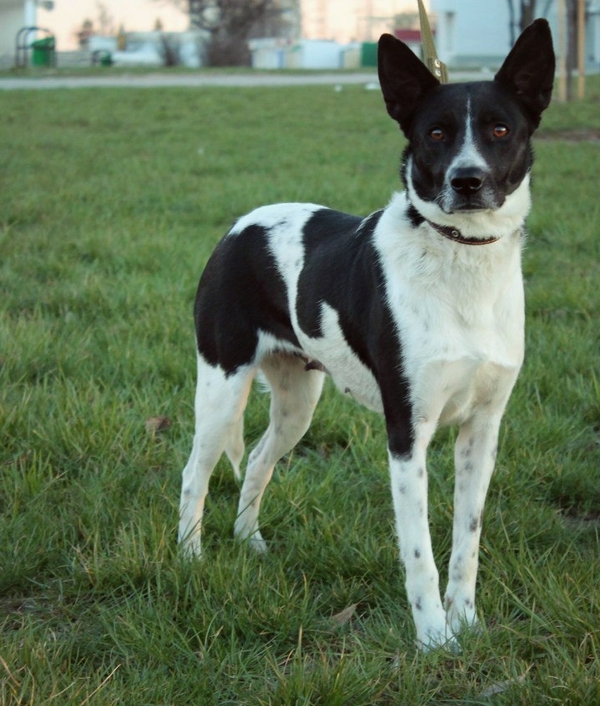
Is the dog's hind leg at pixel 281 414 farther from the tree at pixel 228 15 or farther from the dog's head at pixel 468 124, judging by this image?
the tree at pixel 228 15

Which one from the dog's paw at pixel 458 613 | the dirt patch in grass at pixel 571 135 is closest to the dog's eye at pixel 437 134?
the dog's paw at pixel 458 613

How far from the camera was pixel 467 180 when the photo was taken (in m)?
2.72

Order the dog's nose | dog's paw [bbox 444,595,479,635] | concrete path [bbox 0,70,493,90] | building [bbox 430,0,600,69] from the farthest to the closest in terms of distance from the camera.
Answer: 1. building [bbox 430,0,600,69]
2. concrete path [bbox 0,70,493,90]
3. dog's paw [bbox 444,595,479,635]
4. the dog's nose

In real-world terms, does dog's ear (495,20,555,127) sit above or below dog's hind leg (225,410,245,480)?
Answer: above

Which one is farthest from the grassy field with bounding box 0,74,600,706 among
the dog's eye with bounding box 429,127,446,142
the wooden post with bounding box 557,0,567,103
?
the wooden post with bounding box 557,0,567,103

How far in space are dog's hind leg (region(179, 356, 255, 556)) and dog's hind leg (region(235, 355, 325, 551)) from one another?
0.16 metres

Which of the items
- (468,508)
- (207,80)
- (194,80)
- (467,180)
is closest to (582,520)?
(468,508)

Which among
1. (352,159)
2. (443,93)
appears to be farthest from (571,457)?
(352,159)

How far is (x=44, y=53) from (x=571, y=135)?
30.7 meters

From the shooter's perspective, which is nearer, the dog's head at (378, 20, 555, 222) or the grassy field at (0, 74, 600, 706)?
the grassy field at (0, 74, 600, 706)

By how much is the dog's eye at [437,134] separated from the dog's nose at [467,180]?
186mm

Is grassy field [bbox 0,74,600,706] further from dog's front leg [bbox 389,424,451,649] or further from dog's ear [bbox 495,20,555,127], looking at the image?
dog's ear [bbox 495,20,555,127]

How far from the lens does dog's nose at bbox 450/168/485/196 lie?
2717 millimetres

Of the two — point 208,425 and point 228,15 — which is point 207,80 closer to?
point 208,425
